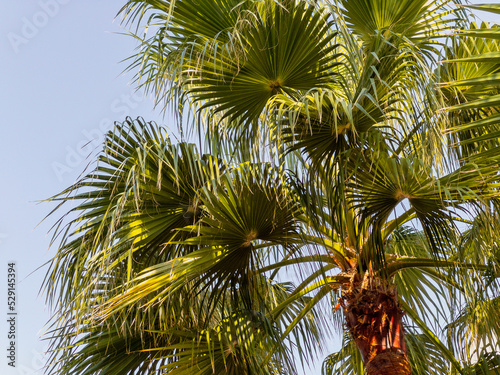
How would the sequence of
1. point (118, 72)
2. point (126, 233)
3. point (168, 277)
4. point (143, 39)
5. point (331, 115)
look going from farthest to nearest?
point (118, 72) → point (143, 39) → point (126, 233) → point (168, 277) → point (331, 115)

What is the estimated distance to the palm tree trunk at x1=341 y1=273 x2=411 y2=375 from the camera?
10.5 ft

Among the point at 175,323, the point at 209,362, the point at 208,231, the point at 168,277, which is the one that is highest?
the point at 208,231

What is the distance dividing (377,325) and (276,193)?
97cm

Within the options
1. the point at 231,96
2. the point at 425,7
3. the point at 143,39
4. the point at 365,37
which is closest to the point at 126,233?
the point at 231,96

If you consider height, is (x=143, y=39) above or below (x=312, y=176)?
above

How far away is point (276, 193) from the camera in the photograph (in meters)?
3.21

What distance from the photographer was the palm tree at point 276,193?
3.09 meters

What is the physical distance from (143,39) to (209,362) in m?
2.16

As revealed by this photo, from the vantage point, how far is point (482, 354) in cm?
382

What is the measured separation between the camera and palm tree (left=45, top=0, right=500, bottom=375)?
10.1 ft

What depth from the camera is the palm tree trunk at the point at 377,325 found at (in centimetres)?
321

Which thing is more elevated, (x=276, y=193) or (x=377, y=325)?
(x=276, y=193)

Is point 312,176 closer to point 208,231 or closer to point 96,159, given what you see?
point 208,231

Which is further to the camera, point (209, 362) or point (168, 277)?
point (209, 362)
